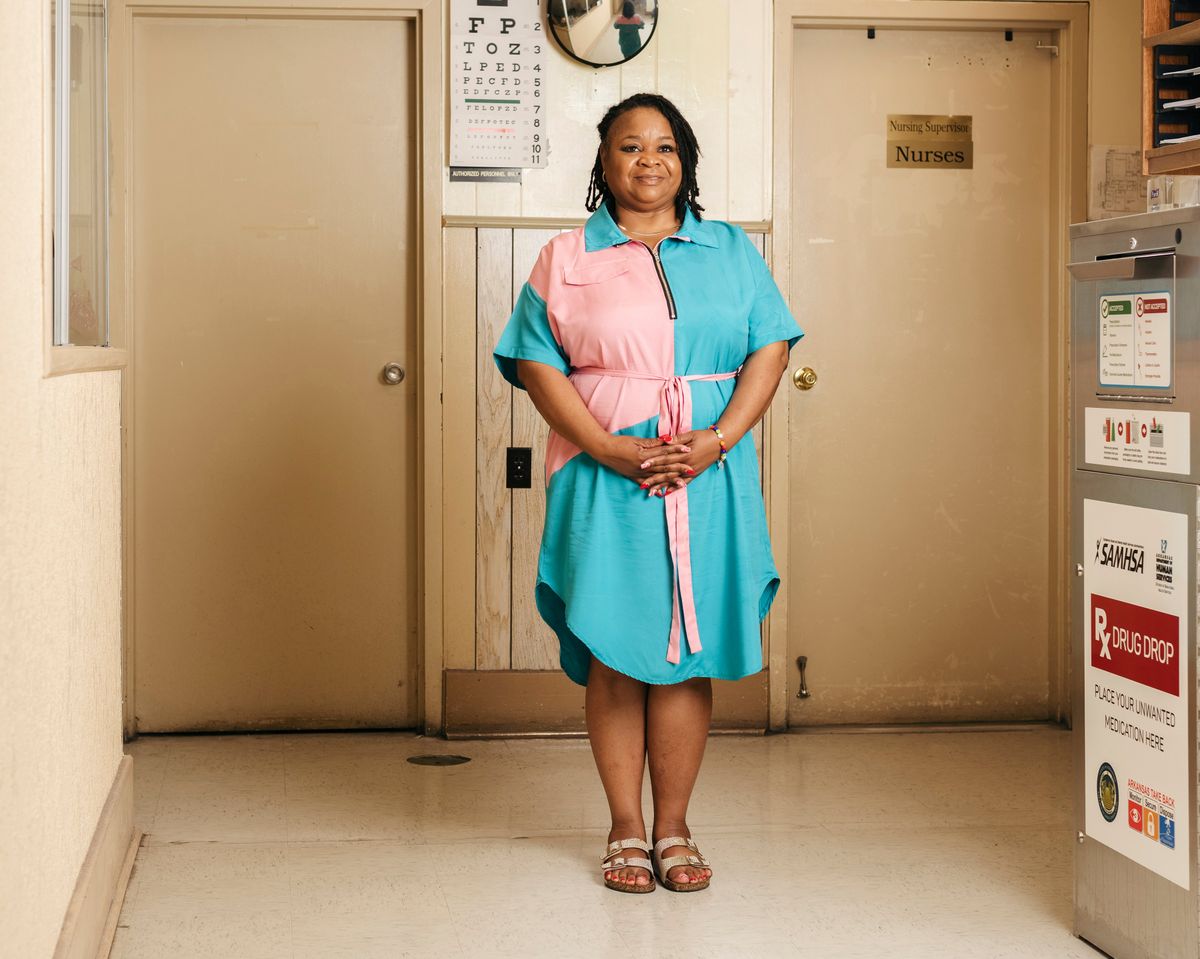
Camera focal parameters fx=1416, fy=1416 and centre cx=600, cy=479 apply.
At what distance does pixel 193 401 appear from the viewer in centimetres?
369

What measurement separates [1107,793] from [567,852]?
1.06m

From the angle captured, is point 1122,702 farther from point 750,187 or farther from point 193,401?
point 193,401

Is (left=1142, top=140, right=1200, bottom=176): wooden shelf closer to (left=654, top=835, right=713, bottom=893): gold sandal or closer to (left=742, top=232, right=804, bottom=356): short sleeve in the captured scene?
(left=742, top=232, right=804, bottom=356): short sleeve

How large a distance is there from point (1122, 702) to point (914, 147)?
2076 millimetres

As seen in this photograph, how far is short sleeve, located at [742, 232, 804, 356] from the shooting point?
103 inches

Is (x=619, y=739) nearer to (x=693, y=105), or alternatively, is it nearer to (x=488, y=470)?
(x=488, y=470)

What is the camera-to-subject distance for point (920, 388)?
3865 millimetres

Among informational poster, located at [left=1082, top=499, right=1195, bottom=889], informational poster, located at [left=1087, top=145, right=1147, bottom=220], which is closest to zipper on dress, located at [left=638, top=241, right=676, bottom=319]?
informational poster, located at [left=1082, top=499, right=1195, bottom=889]

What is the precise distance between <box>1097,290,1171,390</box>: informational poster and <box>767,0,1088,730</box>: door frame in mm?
1584

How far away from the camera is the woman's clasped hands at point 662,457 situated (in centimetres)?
250

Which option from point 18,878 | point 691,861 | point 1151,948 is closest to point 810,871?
point 691,861

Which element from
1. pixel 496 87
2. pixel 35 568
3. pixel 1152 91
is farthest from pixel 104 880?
pixel 1152 91

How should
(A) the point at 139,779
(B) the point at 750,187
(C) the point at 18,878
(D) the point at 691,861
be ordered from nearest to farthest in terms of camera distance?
(C) the point at 18,878 < (D) the point at 691,861 < (A) the point at 139,779 < (B) the point at 750,187

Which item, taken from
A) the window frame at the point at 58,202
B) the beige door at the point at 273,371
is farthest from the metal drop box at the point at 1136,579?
the beige door at the point at 273,371
